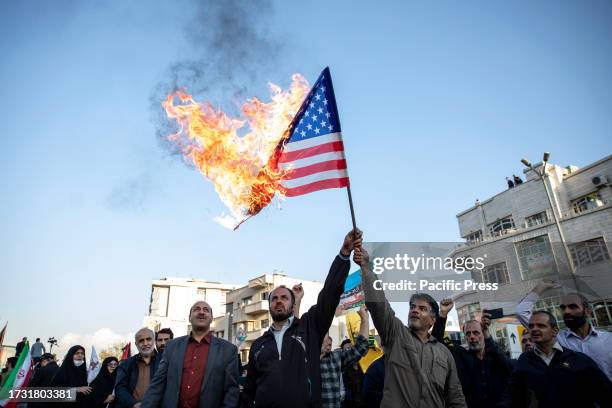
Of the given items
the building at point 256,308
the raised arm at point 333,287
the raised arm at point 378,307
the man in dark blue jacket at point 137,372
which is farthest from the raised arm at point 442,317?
the building at point 256,308

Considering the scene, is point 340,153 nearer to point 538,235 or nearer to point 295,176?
point 295,176

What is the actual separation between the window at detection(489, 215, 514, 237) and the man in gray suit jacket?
41379 millimetres

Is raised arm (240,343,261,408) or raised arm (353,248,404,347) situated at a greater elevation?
raised arm (353,248,404,347)

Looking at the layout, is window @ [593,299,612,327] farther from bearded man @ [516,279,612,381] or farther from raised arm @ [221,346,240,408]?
raised arm @ [221,346,240,408]

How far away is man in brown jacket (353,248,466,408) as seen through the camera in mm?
3623

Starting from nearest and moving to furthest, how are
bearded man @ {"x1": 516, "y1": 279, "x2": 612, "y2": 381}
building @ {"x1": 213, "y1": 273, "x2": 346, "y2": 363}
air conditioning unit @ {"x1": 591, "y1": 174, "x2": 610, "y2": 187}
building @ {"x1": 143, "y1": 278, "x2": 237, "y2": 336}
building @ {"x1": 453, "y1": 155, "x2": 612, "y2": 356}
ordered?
bearded man @ {"x1": 516, "y1": 279, "x2": 612, "y2": 381} < building @ {"x1": 453, "y1": 155, "x2": 612, "y2": 356} < air conditioning unit @ {"x1": 591, "y1": 174, "x2": 610, "y2": 187} < building @ {"x1": 213, "y1": 273, "x2": 346, "y2": 363} < building @ {"x1": 143, "y1": 278, "x2": 237, "y2": 336}

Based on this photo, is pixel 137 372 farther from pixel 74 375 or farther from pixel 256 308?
pixel 256 308

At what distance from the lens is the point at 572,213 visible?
35.8 meters

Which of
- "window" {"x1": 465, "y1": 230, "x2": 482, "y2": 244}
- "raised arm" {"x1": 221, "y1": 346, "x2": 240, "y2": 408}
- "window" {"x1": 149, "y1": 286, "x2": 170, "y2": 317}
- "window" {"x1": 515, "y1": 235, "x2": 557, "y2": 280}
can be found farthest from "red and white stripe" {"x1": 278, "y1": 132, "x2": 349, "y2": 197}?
"window" {"x1": 149, "y1": 286, "x2": 170, "y2": 317}

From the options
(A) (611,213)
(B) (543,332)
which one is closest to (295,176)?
(B) (543,332)

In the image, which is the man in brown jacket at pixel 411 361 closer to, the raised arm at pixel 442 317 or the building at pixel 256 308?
the raised arm at pixel 442 317

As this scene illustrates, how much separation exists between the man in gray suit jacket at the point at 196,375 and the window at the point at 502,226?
1629 inches

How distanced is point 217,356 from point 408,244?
3.70 m

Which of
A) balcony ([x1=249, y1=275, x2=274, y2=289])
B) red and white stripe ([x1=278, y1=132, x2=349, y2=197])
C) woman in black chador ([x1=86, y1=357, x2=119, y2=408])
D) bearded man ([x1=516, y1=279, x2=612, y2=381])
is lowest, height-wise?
woman in black chador ([x1=86, y1=357, x2=119, y2=408])
